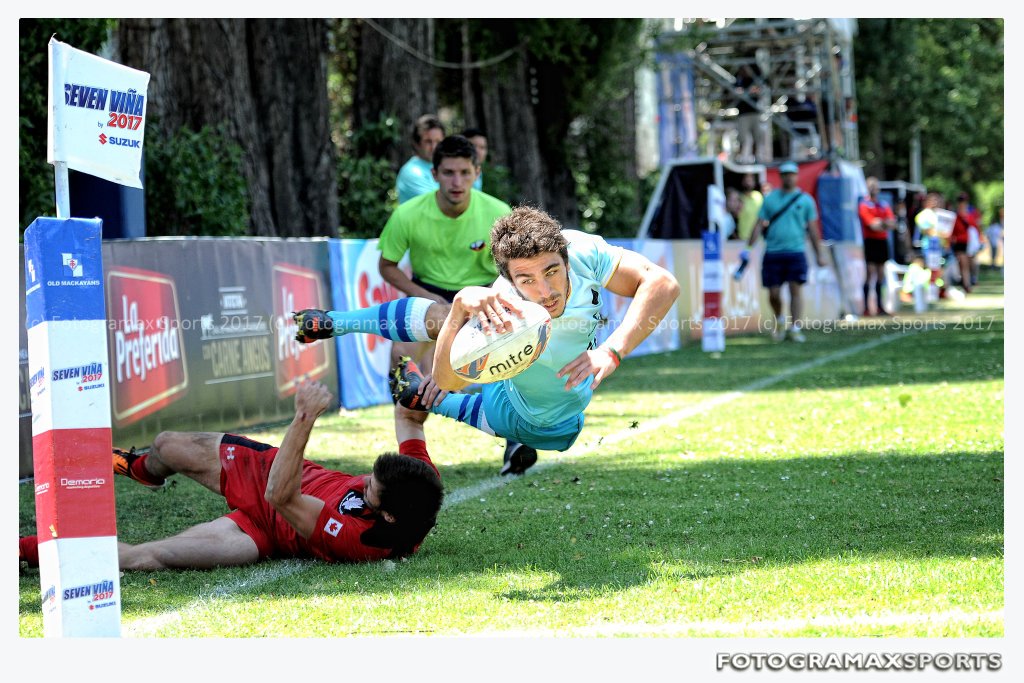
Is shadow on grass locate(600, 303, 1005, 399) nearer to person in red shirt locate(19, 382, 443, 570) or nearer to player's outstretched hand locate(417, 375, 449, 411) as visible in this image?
player's outstretched hand locate(417, 375, 449, 411)

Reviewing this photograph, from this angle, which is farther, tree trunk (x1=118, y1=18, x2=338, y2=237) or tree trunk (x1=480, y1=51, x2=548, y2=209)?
tree trunk (x1=480, y1=51, x2=548, y2=209)

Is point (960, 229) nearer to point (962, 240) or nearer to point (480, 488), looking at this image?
point (962, 240)

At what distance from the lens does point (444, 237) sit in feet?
31.2

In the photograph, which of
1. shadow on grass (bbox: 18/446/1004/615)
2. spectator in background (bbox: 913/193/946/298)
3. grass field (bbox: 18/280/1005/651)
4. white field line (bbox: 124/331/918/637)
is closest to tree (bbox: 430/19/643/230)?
spectator in background (bbox: 913/193/946/298)

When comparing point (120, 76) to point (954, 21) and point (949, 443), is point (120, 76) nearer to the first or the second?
point (949, 443)

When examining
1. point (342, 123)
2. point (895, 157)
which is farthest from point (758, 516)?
point (895, 157)

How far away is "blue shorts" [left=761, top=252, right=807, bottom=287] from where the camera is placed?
1882 cm

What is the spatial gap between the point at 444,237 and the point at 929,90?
37.4 m

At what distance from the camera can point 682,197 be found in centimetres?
2411

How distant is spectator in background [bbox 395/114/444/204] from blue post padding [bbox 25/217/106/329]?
6973 millimetres

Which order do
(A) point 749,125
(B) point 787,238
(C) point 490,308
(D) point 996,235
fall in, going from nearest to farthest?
(C) point 490,308
(B) point 787,238
(A) point 749,125
(D) point 996,235

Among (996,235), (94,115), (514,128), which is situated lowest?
(996,235)

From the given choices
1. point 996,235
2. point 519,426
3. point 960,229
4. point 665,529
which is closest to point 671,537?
point 665,529

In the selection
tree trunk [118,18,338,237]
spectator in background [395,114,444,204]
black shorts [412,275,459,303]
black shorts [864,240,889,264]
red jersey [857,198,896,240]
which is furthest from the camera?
red jersey [857,198,896,240]
